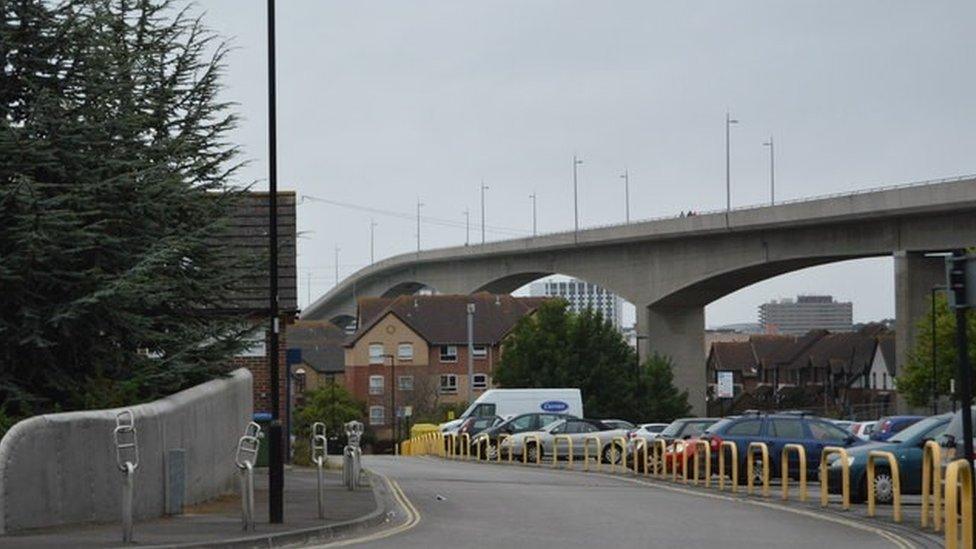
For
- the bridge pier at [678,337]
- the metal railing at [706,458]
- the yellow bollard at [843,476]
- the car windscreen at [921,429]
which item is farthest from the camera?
the bridge pier at [678,337]

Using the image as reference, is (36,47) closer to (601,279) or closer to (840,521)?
(840,521)

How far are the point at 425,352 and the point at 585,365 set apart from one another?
34.8 m

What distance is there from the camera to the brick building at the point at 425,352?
408ft

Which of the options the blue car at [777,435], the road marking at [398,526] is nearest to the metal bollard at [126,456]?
the road marking at [398,526]

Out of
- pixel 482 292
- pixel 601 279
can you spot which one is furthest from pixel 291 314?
pixel 482 292

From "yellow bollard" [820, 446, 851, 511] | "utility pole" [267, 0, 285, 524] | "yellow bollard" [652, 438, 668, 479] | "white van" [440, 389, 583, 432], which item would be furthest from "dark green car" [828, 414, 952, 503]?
"white van" [440, 389, 583, 432]

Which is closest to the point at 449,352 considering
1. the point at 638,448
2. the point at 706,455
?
the point at 638,448

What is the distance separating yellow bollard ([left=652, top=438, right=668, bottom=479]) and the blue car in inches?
72.9

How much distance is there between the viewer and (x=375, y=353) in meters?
126

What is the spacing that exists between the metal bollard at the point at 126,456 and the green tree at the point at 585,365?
233 ft

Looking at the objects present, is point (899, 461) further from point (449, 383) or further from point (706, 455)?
point (449, 383)

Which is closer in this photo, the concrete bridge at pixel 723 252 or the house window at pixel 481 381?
the concrete bridge at pixel 723 252

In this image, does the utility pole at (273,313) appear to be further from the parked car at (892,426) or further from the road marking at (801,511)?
the parked car at (892,426)

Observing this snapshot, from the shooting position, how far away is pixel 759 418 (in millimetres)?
33781
